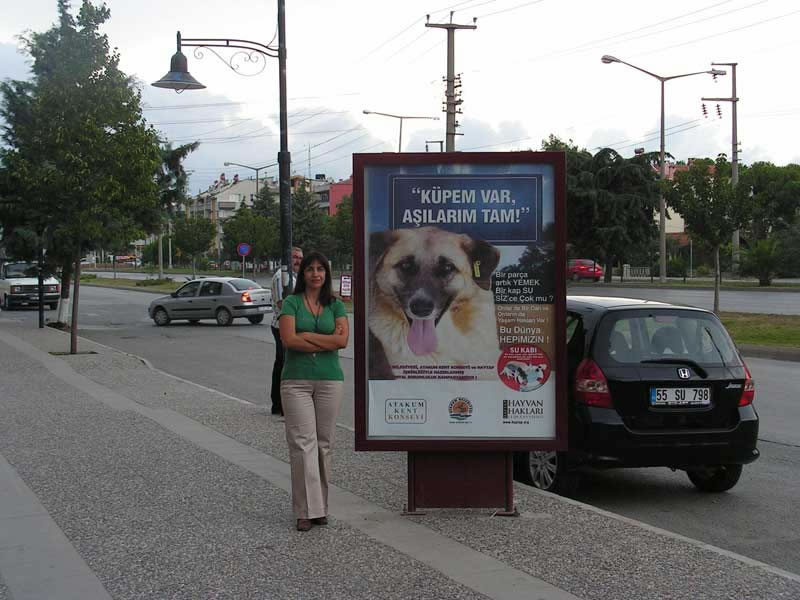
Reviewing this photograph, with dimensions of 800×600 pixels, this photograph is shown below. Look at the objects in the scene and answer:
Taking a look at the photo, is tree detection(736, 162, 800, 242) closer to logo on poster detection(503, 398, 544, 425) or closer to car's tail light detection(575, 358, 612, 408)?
car's tail light detection(575, 358, 612, 408)

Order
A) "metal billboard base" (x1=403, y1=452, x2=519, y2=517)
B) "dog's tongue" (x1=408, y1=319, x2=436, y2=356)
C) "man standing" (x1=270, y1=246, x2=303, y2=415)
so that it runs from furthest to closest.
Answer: "man standing" (x1=270, y1=246, x2=303, y2=415), "metal billboard base" (x1=403, y1=452, x2=519, y2=517), "dog's tongue" (x1=408, y1=319, x2=436, y2=356)

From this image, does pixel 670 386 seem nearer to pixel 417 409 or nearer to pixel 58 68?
pixel 417 409

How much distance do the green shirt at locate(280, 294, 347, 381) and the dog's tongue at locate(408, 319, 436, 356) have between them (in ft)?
1.53

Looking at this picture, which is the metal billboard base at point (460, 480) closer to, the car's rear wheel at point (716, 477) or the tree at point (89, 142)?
the car's rear wheel at point (716, 477)

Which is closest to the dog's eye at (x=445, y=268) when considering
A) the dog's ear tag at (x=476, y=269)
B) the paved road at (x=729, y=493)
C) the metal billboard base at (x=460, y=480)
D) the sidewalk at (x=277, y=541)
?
the dog's ear tag at (x=476, y=269)

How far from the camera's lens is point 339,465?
789 cm

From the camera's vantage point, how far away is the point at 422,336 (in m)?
5.95

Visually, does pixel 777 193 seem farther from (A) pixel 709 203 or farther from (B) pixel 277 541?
(B) pixel 277 541

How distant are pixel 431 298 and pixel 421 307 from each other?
A: 3.3 inches

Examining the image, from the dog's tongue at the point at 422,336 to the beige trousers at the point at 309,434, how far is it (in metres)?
0.52

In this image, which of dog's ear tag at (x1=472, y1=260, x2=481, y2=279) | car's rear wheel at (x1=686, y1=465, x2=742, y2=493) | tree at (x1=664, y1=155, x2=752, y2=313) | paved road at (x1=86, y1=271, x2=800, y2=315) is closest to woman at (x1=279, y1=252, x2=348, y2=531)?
dog's ear tag at (x1=472, y1=260, x2=481, y2=279)

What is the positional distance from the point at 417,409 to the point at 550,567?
4.45 ft

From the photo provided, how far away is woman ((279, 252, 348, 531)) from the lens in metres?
5.83

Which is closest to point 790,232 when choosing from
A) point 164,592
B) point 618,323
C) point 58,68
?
point 58,68
